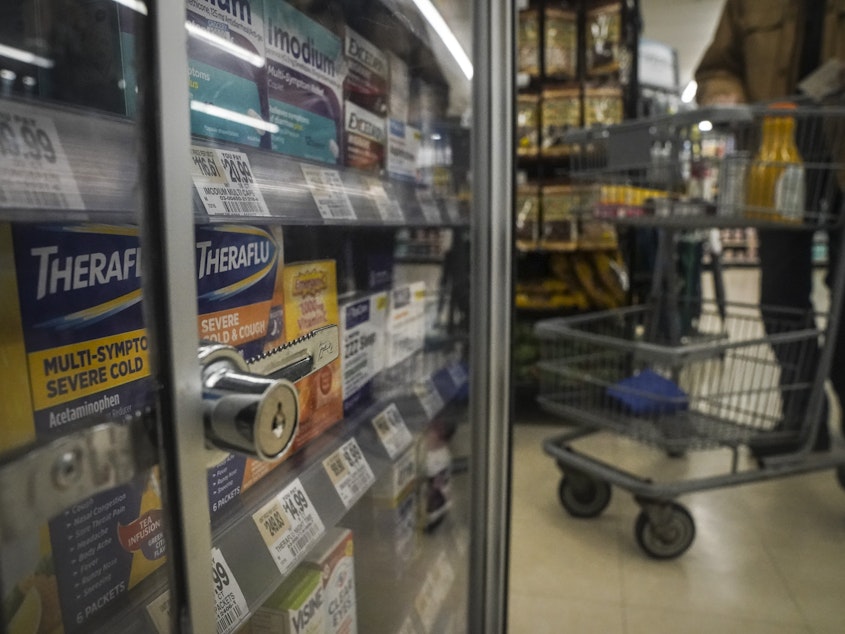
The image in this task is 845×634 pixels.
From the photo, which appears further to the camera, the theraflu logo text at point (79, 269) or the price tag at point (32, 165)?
the theraflu logo text at point (79, 269)

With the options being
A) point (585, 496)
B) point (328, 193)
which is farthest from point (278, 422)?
point (585, 496)

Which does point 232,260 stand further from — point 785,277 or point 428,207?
point 785,277

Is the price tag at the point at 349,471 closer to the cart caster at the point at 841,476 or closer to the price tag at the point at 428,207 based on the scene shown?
the price tag at the point at 428,207

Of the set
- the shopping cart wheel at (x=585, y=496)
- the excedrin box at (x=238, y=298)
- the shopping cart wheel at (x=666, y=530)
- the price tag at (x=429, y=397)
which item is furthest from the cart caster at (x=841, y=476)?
the excedrin box at (x=238, y=298)

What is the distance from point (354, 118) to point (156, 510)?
68cm

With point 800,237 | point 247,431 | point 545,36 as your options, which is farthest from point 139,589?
point 545,36

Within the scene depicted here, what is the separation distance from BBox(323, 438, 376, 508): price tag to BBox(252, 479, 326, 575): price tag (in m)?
0.07

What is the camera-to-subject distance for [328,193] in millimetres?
733

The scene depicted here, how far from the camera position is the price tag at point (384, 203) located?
0.89m

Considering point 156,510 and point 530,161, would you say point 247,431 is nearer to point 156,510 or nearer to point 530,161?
point 156,510

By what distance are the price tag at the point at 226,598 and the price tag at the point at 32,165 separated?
32 centimetres

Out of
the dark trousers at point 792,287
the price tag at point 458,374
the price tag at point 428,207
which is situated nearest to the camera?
the price tag at point 428,207

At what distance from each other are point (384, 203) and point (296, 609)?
1.90ft

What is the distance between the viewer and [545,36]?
274 cm
